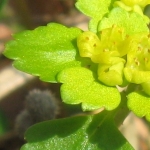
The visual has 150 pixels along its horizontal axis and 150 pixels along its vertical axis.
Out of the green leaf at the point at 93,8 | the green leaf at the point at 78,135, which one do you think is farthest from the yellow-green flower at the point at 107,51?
the green leaf at the point at 78,135

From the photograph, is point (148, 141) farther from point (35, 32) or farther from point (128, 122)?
point (35, 32)

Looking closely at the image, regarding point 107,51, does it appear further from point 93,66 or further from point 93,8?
point 93,8

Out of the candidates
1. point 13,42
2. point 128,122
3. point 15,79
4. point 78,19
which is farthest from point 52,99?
point 78,19

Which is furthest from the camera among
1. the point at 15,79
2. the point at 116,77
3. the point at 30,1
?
the point at 30,1

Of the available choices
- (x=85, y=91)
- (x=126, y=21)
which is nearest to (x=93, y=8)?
(x=126, y=21)

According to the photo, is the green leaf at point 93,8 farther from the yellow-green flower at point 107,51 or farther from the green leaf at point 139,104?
the green leaf at point 139,104

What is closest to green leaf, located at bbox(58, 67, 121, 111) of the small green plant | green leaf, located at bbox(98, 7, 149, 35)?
the small green plant
